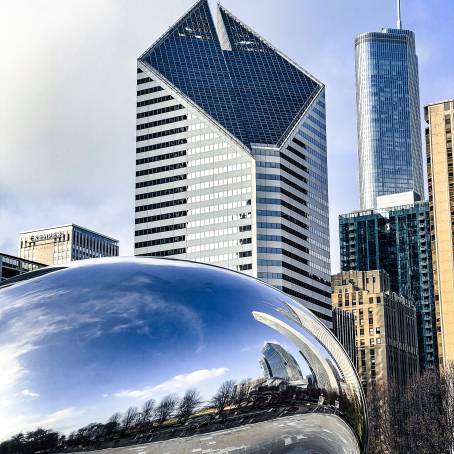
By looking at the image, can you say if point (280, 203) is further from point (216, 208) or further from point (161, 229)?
point (161, 229)

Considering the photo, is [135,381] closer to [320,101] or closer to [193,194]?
[193,194]

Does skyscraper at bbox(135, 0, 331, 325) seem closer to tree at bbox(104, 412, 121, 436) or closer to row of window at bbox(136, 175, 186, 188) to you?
row of window at bbox(136, 175, 186, 188)

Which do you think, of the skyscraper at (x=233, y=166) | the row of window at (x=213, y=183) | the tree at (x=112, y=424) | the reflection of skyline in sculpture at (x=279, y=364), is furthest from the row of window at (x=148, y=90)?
the tree at (x=112, y=424)

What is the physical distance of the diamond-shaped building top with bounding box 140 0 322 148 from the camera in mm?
140625

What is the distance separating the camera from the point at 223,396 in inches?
308

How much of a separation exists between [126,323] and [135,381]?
58 centimetres

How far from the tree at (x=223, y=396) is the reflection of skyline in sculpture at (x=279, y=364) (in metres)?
0.46

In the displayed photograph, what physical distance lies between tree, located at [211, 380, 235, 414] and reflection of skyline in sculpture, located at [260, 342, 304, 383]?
18.1 inches

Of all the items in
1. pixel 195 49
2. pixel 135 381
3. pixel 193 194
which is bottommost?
pixel 135 381

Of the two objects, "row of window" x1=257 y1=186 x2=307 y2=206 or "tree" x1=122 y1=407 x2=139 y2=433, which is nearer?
"tree" x1=122 y1=407 x2=139 y2=433

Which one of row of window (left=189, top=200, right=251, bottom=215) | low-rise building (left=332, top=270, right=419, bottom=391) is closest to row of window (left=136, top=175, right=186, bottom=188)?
row of window (left=189, top=200, right=251, bottom=215)

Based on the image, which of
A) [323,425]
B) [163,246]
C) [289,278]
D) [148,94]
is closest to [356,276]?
[289,278]

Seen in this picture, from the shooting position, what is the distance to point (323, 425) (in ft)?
28.6

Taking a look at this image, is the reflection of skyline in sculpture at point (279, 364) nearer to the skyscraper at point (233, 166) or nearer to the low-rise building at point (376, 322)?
the skyscraper at point (233, 166)
